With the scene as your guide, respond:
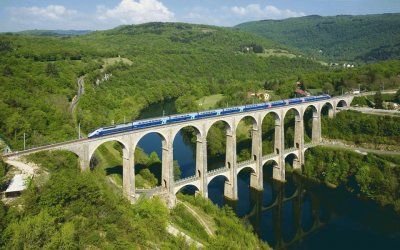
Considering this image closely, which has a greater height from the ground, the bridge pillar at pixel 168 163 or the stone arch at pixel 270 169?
the bridge pillar at pixel 168 163

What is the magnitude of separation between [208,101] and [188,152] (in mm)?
38725

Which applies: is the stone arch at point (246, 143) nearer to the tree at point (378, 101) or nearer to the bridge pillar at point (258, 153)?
the bridge pillar at point (258, 153)

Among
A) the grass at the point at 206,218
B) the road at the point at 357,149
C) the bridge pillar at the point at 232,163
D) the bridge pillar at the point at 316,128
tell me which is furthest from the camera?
the bridge pillar at the point at 316,128

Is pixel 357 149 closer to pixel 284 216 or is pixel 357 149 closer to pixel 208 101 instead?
pixel 284 216

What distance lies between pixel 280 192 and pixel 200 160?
63.9 feet

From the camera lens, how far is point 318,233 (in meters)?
56.0

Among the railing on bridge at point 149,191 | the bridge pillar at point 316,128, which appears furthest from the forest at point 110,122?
the railing on bridge at point 149,191

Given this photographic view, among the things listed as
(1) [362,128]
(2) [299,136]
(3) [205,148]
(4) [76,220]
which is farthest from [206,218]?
(1) [362,128]

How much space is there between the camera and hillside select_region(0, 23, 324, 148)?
2386 inches

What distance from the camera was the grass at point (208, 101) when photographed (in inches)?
4572

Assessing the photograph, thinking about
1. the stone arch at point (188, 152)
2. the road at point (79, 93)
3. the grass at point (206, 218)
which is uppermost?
the road at point (79, 93)

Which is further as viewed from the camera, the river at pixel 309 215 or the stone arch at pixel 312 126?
the stone arch at pixel 312 126

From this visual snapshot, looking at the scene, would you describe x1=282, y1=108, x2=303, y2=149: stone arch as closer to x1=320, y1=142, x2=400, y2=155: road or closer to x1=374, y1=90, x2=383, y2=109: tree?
x1=320, y1=142, x2=400, y2=155: road

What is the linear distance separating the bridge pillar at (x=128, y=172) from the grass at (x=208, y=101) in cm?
6477
